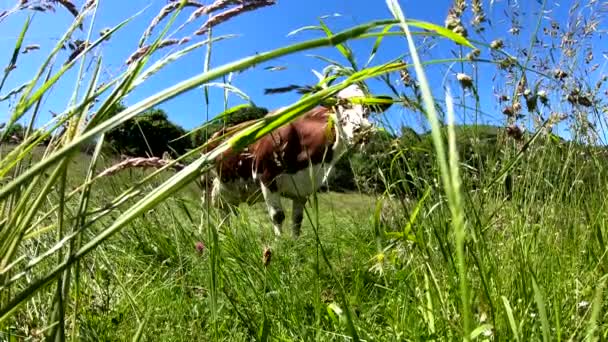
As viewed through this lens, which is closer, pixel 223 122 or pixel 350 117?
pixel 223 122

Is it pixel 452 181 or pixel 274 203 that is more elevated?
pixel 452 181

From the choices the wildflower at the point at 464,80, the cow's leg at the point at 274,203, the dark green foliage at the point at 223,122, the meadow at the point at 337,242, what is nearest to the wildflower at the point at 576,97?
the meadow at the point at 337,242

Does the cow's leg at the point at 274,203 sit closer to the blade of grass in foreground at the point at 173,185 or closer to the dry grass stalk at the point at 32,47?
the dry grass stalk at the point at 32,47

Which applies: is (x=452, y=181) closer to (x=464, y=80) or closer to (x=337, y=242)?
(x=464, y=80)

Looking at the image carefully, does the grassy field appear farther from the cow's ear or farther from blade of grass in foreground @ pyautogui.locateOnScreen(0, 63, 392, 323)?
blade of grass in foreground @ pyautogui.locateOnScreen(0, 63, 392, 323)

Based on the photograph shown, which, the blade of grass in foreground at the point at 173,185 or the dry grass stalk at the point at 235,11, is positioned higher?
the dry grass stalk at the point at 235,11

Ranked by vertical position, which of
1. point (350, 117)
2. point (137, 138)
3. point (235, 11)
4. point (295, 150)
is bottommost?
point (137, 138)

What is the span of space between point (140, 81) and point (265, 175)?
5608mm

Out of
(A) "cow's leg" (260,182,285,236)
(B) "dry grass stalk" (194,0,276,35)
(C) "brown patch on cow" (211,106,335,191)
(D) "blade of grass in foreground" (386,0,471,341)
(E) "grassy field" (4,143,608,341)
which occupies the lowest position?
(A) "cow's leg" (260,182,285,236)

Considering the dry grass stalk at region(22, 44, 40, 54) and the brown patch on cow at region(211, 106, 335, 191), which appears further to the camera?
the brown patch on cow at region(211, 106, 335, 191)

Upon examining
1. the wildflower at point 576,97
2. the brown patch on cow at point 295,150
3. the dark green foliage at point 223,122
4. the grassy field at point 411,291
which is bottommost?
the brown patch on cow at point 295,150

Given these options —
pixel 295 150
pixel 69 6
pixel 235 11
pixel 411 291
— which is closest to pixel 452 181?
pixel 235 11

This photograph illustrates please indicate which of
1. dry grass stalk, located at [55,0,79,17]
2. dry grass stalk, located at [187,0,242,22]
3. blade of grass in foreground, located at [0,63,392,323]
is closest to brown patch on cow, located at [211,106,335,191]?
dry grass stalk, located at [55,0,79,17]

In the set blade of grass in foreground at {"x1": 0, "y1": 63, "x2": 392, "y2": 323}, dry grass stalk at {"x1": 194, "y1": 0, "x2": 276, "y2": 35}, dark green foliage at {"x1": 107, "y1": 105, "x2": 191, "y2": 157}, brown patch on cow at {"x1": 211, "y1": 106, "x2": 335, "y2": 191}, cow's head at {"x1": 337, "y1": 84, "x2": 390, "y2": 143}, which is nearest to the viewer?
blade of grass in foreground at {"x1": 0, "y1": 63, "x2": 392, "y2": 323}
